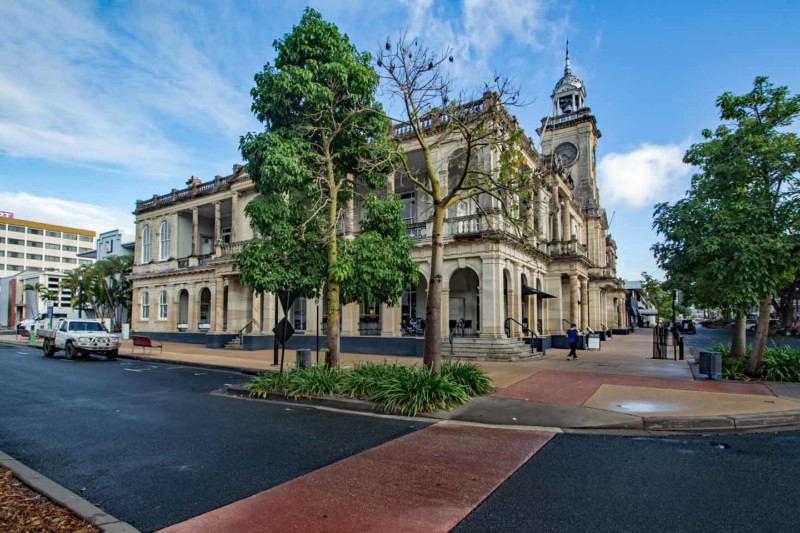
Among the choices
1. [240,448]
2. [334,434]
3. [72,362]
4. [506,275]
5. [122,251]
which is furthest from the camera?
[122,251]

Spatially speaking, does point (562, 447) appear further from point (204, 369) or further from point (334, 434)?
point (204, 369)

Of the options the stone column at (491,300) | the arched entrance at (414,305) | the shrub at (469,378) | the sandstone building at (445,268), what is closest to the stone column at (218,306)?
the sandstone building at (445,268)

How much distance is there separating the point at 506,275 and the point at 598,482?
642 inches

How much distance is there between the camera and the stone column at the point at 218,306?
28266 millimetres

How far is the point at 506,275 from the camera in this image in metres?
21.1

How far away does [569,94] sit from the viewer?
41312 millimetres

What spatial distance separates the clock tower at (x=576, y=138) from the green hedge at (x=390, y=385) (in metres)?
31.6

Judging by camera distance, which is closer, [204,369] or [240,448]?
[240,448]

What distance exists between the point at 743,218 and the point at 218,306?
26620 millimetres

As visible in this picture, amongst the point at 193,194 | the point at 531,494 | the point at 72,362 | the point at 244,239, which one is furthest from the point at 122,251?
the point at 531,494

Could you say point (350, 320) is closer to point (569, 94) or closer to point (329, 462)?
point (329, 462)

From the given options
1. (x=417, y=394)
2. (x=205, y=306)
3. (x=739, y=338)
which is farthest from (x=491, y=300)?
(x=205, y=306)

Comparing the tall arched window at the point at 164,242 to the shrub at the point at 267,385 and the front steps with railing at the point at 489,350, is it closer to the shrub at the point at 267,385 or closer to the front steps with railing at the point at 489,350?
the front steps with railing at the point at 489,350

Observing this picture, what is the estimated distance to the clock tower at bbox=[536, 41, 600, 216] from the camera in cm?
3844
